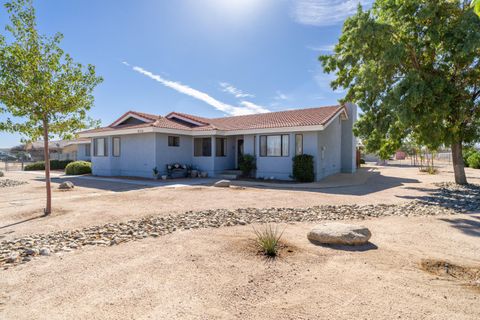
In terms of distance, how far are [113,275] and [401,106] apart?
447 inches

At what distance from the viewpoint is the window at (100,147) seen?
68.1 ft

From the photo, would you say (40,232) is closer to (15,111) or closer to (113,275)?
(113,275)

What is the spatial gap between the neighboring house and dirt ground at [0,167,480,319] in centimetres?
1428

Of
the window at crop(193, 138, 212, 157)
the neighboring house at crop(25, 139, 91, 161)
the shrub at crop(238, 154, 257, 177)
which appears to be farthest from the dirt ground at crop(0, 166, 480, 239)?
the neighboring house at crop(25, 139, 91, 161)

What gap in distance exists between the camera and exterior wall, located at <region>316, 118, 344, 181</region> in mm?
17297

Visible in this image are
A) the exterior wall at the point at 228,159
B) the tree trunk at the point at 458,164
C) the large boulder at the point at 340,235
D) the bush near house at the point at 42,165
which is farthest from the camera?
the bush near house at the point at 42,165

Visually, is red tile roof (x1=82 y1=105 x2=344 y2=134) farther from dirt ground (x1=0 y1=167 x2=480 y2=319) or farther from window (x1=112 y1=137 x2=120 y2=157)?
dirt ground (x1=0 y1=167 x2=480 y2=319)

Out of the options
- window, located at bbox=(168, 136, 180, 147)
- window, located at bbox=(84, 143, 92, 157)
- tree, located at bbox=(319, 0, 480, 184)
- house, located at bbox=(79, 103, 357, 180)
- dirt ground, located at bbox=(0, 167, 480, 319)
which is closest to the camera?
dirt ground, located at bbox=(0, 167, 480, 319)

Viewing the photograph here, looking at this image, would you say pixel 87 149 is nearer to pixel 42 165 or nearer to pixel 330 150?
pixel 42 165

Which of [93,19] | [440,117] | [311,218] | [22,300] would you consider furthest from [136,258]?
[440,117]

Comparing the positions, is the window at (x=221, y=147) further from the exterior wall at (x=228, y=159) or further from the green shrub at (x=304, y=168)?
the green shrub at (x=304, y=168)

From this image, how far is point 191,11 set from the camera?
1246 cm

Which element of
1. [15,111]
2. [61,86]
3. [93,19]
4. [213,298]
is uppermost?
[93,19]

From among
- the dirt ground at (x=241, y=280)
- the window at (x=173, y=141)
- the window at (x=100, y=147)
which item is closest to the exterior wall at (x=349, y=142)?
the window at (x=173, y=141)
